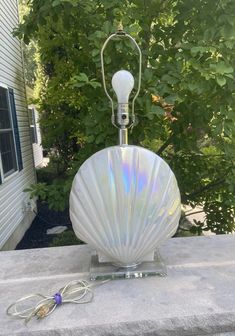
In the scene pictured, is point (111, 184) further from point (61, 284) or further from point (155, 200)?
point (61, 284)

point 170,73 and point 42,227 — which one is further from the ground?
point 170,73

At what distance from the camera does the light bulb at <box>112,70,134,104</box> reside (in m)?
1.25

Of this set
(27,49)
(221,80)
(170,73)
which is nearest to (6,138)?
(170,73)

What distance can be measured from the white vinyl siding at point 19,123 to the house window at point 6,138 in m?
0.11

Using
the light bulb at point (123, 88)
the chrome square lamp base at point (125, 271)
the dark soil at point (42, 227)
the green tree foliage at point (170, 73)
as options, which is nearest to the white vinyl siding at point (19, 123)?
the dark soil at point (42, 227)

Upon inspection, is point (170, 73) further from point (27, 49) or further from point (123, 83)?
point (27, 49)

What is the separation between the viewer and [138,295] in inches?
47.1

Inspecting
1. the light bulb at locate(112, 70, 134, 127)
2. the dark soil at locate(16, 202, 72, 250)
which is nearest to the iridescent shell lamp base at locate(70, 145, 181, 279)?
the light bulb at locate(112, 70, 134, 127)

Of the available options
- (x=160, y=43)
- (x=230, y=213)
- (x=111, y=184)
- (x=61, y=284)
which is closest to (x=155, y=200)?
(x=111, y=184)

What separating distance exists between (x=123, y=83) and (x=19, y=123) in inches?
150

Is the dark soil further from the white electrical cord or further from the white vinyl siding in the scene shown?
the white electrical cord

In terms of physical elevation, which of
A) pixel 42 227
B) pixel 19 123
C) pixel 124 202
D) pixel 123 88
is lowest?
pixel 42 227

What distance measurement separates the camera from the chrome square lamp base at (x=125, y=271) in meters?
1.32

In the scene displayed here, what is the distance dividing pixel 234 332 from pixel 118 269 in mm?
483
